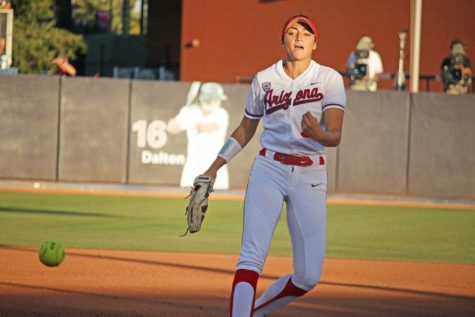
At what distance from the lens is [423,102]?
21031 millimetres

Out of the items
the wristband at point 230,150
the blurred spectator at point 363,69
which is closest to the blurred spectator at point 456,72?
the blurred spectator at point 363,69

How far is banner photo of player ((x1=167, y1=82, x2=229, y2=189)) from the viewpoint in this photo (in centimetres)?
2094

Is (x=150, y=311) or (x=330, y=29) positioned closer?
(x=150, y=311)

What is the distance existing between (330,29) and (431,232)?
13280 millimetres

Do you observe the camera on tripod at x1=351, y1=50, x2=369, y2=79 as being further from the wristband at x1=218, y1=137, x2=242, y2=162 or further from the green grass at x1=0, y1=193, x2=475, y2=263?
the wristband at x1=218, y1=137, x2=242, y2=162

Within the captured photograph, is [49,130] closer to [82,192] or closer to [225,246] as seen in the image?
[82,192]

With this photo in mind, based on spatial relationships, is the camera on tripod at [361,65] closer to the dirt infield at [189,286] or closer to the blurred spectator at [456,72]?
the blurred spectator at [456,72]

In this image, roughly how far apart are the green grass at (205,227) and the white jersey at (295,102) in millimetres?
6287

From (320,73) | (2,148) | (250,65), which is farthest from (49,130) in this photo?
(320,73)

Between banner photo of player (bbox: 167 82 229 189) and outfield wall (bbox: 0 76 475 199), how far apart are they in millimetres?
36

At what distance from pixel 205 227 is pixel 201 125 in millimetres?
5285

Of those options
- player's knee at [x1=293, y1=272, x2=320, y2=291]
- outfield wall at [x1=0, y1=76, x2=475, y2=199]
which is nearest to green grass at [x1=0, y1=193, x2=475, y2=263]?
outfield wall at [x1=0, y1=76, x2=475, y2=199]

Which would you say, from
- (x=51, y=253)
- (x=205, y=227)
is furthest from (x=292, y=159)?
(x=205, y=227)

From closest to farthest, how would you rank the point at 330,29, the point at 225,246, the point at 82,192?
the point at 225,246
the point at 82,192
the point at 330,29
